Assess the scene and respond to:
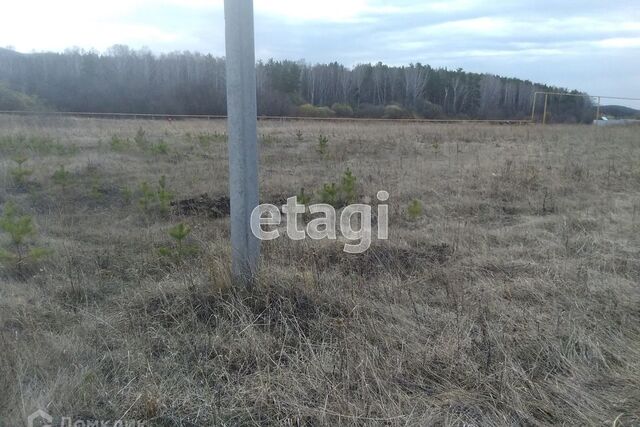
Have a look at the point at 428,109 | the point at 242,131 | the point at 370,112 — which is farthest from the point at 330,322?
the point at 428,109

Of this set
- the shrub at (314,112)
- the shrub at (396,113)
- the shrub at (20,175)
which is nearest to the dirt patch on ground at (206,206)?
the shrub at (20,175)

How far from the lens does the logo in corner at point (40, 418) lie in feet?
7.03

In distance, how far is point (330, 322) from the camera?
3051 millimetres

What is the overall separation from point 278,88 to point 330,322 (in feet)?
173

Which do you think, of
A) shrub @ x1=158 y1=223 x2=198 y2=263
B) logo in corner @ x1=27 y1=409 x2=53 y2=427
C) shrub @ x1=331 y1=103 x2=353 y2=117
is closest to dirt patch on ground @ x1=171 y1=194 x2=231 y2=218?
shrub @ x1=158 y1=223 x2=198 y2=263

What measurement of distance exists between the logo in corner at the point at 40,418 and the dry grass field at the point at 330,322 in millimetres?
40

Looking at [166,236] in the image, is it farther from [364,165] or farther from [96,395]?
[364,165]

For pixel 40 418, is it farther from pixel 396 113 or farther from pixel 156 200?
pixel 396 113

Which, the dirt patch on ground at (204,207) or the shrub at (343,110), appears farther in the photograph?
the shrub at (343,110)

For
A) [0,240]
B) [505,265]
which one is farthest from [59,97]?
[505,265]

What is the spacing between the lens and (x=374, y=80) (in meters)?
55.2

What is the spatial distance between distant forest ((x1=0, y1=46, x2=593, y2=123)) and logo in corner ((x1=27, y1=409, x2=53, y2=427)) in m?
40.2

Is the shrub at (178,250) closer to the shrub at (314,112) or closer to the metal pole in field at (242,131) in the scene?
the metal pole in field at (242,131)

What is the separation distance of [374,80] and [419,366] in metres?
55.3
